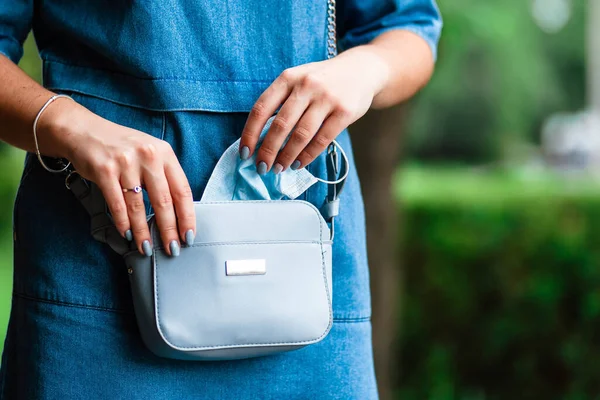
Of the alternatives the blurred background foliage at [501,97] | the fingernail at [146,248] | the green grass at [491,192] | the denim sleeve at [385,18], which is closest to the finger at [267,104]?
the fingernail at [146,248]

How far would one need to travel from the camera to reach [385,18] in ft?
5.14

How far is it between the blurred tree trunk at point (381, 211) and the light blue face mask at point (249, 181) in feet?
7.54

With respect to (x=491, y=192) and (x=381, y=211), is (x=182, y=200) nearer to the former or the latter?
(x=381, y=211)

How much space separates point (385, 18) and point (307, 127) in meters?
0.46

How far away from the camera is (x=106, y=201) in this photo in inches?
45.1

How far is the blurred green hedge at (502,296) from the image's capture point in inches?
200

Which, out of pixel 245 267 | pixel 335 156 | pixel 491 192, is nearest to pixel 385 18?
pixel 335 156

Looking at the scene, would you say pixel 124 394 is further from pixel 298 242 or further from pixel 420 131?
pixel 420 131

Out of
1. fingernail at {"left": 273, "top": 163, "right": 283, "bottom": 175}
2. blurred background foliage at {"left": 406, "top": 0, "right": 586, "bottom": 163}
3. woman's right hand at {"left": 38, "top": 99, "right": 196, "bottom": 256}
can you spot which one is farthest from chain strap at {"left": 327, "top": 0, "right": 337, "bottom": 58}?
blurred background foliage at {"left": 406, "top": 0, "right": 586, "bottom": 163}

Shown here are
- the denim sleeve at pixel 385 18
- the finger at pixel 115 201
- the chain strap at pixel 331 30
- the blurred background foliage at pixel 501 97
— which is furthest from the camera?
the blurred background foliage at pixel 501 97

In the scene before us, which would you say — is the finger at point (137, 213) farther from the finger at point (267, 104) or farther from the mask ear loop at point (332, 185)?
the mask ear loop at point (332, 185)

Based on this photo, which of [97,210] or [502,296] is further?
[502,296]

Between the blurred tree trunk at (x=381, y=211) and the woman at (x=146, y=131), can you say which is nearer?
the woman at (x=146, y=131)

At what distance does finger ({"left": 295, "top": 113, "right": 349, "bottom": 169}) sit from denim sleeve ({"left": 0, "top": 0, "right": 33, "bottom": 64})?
52 cm
